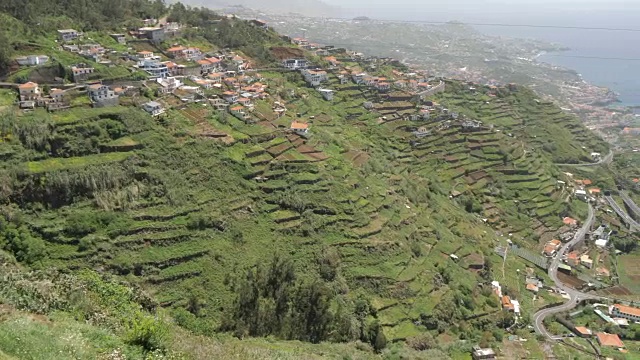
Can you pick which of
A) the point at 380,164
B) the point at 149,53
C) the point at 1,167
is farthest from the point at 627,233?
the point at 1,167

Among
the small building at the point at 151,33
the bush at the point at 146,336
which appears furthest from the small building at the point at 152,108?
the bush at the point at 146,336

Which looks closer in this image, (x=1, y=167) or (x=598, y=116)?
(x=1, y=167)

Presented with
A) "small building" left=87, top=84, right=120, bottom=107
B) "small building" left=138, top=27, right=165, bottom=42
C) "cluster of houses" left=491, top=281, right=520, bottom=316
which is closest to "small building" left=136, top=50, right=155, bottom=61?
"small building" left=138, top=27, right=165, bottom=42

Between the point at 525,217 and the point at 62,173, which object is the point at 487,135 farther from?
the point at 62,173

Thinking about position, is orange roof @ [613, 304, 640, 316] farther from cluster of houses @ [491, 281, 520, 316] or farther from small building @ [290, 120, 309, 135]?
small building @ [290, 120, 309, 135]

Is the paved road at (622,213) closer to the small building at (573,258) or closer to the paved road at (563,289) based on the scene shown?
the paved road at (563,289)

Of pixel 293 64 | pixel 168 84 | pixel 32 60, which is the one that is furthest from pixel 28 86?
pixel 293 64

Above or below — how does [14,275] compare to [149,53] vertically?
below
